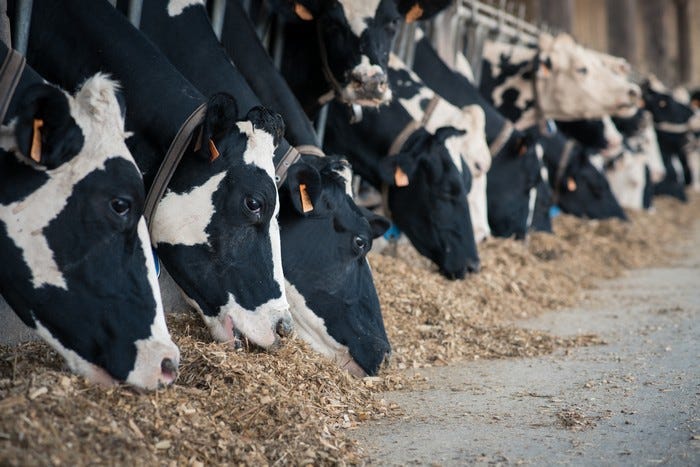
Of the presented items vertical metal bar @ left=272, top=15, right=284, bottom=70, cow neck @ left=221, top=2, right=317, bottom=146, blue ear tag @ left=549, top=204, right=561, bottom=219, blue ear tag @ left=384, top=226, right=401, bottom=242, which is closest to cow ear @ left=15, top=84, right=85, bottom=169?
cow neck @ left=221, top=2, right=317, bottom=146

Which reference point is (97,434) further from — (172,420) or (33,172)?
(33,172)

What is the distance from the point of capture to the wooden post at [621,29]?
63.2 ft

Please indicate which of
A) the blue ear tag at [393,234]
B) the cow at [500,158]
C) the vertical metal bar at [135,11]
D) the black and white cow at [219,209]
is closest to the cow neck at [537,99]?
the cow at [500,158]

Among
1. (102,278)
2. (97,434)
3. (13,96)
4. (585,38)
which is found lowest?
(585,38)

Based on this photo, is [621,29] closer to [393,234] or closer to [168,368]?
[393,234]

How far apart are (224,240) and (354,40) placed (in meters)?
2.90

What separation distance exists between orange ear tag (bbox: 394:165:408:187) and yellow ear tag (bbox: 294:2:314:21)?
1241 mm

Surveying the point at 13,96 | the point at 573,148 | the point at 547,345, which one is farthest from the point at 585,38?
the point at 13,96

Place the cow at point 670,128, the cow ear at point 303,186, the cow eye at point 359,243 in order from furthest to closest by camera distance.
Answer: the cow at point 670,128 < the cow eye at point 359,243 < the cow ear at point 303,186

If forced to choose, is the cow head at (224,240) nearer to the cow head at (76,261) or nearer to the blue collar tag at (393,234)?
the cow head at (76,261)

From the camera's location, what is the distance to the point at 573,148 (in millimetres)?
12500

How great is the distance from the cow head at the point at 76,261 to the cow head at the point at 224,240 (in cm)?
69

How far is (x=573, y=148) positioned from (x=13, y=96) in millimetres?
9898

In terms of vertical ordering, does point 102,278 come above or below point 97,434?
above
